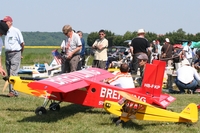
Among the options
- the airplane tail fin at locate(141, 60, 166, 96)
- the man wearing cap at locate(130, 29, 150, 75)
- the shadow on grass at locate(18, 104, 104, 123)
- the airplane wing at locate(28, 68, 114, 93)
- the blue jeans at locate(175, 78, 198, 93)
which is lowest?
the shadow on grass at locate(18, 104, 104, 123)

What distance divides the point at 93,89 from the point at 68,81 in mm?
567

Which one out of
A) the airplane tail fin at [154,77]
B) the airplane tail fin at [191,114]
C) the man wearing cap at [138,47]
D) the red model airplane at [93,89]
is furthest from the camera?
the man wearing cap at [138,47]

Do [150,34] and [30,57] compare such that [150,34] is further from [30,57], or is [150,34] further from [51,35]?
[51,35]

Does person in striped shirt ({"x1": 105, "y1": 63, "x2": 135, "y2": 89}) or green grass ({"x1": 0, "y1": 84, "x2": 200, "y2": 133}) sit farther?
person in striped shirt ({"x1": 105, "y1": 63, "x2": 135, "y2": 89})

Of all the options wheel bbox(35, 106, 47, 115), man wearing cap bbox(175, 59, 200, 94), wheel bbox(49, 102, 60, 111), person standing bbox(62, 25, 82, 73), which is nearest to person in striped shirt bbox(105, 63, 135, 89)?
wheel bbox(49, 102, 60, 111)

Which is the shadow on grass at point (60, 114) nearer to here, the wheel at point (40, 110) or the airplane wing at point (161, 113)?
the wheel at point (40, 110)

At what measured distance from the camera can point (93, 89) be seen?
23.0 ft

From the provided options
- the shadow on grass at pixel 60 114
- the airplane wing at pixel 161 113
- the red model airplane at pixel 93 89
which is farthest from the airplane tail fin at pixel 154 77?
the shadow on grass at pixel 60 114

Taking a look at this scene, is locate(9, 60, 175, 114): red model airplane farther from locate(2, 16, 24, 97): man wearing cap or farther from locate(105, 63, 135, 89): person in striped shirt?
locate(2, 16, 24, 97): man wearing cap

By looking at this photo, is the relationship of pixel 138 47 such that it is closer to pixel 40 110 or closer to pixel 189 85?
pixel 189 85

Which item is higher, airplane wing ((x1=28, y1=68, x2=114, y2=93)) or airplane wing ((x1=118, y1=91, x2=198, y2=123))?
airplane wing ((x1=28, y1=68, x2=114, y2=93))

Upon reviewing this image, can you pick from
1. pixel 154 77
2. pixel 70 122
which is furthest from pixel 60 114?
pixel 154 77

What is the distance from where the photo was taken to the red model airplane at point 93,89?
622cm

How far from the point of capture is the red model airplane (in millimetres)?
6220
